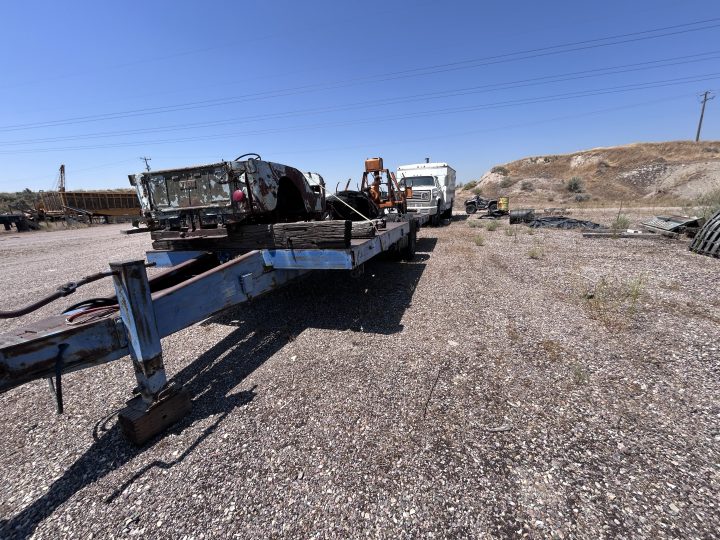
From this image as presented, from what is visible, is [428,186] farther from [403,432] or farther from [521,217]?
[403,432]

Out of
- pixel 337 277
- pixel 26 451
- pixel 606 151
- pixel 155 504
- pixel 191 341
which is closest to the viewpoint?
pixel 155 504

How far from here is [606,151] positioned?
142 ft

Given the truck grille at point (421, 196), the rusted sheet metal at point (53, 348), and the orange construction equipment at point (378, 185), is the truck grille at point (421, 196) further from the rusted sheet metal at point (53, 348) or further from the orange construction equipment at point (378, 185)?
the rusted sheet metal at point (53, 348)

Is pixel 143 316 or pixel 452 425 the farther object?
pixel 452 425

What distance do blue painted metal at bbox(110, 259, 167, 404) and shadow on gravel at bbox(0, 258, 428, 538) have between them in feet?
1.46

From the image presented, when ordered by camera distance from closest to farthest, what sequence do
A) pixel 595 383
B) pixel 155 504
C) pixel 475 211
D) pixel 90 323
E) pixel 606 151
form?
pixel 155 504 → pixel 90 323 → pixel 595 383 → pixel 475 211 → pixel 606 151

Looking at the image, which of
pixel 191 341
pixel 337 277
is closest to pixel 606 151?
pixel 337 277

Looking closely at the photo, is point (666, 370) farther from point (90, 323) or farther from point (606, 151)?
point (606, 151)

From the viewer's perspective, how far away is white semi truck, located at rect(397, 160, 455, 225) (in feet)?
45.7

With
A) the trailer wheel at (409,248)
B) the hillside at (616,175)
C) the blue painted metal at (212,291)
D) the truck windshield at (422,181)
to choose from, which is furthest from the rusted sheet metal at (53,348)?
the hillside at (616,175)

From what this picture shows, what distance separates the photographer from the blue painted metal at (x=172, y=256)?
159 inches

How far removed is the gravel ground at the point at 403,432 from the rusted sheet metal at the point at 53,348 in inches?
28.8

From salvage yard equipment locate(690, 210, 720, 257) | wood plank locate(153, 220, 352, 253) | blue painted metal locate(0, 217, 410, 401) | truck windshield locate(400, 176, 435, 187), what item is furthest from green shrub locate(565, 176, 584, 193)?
blue painted metal locate(0, 217, 410, 401)

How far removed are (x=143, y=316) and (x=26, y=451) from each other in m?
1.33
